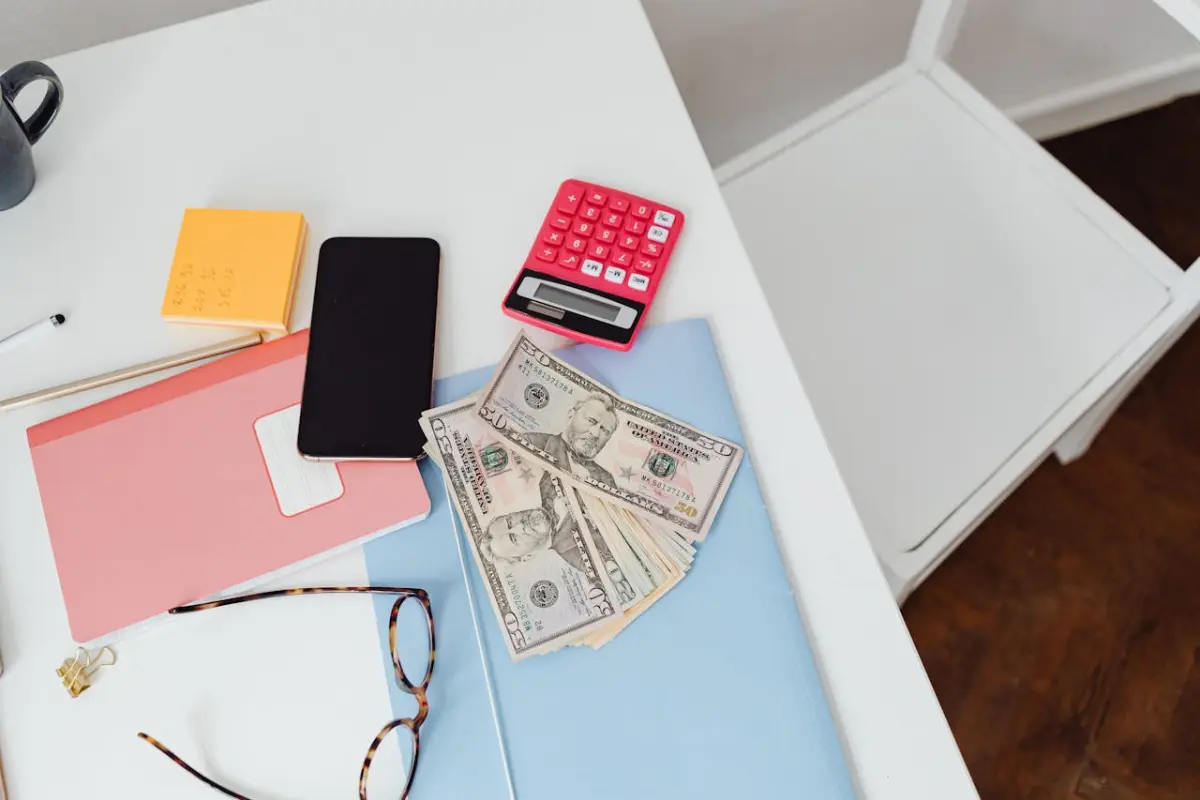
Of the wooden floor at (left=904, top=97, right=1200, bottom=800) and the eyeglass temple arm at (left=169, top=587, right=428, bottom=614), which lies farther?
the wooden floor at (left=904, top=97, right=1200, bottom=800)

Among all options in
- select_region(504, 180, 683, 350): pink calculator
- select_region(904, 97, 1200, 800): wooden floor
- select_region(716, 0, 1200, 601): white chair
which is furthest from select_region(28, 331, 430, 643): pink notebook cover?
select_region(904, 97, 1200, 800): wooden floor

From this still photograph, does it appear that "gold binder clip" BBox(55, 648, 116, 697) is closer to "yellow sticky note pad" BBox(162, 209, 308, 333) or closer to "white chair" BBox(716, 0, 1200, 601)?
"yellow sticky note pad" BBox(162, 209, 308, 333)

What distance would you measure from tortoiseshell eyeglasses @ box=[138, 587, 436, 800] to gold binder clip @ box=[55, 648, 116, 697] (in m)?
0.05

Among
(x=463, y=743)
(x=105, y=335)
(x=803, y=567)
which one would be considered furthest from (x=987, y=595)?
(x=105, y=335)

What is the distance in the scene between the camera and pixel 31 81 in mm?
641

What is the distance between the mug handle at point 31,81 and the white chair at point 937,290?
60cm

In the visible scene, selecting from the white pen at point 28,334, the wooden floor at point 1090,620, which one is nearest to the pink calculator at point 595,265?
the white pen at point 28,334

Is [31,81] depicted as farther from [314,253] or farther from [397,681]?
[397,681]

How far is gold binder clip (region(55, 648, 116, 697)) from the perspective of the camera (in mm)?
550

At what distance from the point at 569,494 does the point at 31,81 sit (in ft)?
1.51

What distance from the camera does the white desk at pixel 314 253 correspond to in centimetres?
54

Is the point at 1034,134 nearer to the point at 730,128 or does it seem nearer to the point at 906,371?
the point at 730,128

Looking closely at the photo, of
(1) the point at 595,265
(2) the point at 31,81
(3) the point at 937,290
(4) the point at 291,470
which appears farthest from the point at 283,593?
(3) the point at 937,290

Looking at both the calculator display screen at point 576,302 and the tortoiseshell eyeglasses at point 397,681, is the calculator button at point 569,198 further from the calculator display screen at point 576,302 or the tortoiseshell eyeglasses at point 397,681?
the tortoiseshell eyeglasses at point 397,681
